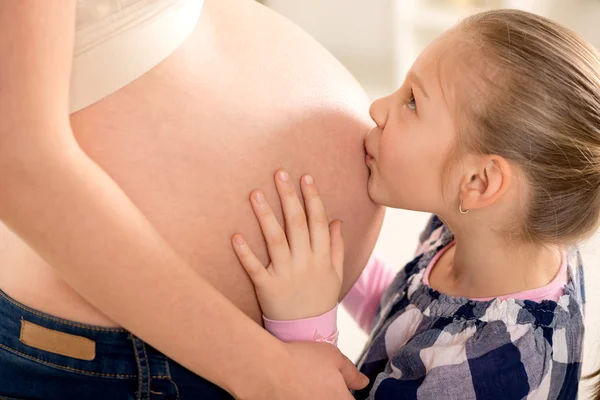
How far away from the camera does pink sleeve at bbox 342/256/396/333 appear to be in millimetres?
1381

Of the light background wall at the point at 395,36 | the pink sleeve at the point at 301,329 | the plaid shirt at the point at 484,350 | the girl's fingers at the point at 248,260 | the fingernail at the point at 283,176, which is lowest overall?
the plaid shirt at the point at 484,350

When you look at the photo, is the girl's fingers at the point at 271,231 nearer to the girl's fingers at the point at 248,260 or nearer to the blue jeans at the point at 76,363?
the girl's fingers at the point at 248,260

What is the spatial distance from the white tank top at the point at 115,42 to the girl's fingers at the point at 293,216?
205 millimetres

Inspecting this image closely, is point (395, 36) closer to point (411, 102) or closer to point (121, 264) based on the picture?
point (411, 102)

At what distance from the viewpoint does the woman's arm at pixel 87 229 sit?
688 millimetres

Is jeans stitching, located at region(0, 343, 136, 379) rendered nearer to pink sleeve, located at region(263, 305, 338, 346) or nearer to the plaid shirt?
pink sleeve, located at region(263, 305, 338, 346)

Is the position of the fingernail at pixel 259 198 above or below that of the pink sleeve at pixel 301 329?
above

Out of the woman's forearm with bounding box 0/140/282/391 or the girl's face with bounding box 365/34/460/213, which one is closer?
the woman's forearm with bounding box 0/140/282/391

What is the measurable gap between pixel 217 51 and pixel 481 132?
349mm

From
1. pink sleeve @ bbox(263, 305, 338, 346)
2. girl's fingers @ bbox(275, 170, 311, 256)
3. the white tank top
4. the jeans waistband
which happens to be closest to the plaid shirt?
→ pink sleeve @ bbox(263, 305, 338, 346)

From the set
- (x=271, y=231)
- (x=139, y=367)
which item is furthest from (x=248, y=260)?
(x=139, y=367)

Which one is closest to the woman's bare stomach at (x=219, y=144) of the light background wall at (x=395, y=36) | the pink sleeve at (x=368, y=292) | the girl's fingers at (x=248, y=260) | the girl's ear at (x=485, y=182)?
the girl's fingers at (x=248, y=260)

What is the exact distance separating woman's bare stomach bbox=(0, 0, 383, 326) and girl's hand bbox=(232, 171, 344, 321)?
0.01 meters

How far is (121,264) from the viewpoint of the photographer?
0.76 metres
